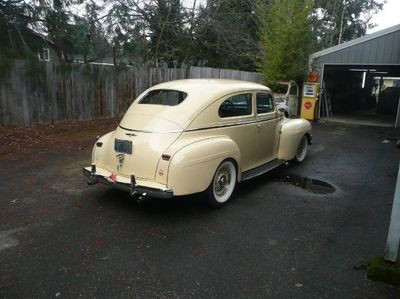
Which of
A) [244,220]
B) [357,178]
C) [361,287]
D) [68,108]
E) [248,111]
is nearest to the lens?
[361,287]

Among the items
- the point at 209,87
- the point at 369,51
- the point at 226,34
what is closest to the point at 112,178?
the point at 209,87

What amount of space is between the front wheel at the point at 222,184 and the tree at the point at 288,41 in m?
10.4

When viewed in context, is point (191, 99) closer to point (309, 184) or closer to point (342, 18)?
point (309, 184)

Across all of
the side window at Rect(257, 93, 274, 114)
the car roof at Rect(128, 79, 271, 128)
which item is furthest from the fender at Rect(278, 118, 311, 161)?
the car roof at Rect(128, 79, 271, 128)

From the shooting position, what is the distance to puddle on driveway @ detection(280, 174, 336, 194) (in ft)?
18.5

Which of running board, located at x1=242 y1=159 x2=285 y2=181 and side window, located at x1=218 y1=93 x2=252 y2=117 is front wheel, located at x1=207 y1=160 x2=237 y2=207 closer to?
running board, located at x1=242 y1=159 x2=285 y2=181

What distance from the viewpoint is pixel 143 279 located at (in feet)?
10.0

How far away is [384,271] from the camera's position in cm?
305

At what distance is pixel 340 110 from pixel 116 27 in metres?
13.8

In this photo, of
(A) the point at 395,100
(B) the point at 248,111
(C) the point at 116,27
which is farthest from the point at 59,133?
(A) the point at 395,100

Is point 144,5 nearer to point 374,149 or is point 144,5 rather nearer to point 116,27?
point 116,27

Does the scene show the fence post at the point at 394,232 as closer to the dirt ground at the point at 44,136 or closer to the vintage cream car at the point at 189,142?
the vintage cream car at the point at 189,142

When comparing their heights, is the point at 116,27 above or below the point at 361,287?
above

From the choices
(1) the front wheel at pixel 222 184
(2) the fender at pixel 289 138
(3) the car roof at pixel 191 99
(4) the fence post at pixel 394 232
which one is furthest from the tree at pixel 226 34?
(4) the fence post at pixel 394 232
